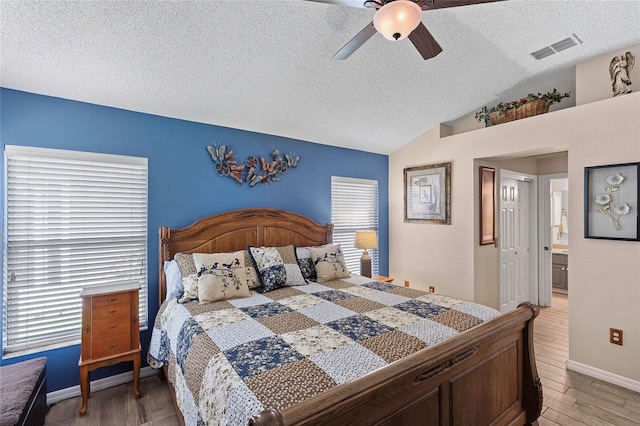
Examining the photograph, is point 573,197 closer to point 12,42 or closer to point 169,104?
point 169,104

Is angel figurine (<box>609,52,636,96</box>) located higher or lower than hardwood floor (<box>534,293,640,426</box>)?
higher

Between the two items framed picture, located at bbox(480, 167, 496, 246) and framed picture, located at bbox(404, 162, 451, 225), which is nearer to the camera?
framed picture, located at bbox(480, 167, 496, 246)

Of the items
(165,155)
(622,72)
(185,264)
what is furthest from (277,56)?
(622,72)

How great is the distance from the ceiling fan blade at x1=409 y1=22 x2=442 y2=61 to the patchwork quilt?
1.72 metres

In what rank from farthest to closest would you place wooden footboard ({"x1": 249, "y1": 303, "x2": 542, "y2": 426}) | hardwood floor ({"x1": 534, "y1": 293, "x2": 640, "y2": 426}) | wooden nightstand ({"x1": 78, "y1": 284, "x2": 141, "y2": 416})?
1. wooden nightstand ({"x1": 78, "y1": 284, "x2": 141, "y2": 416})
2. hardwood floor ({"x1": 534, "y1": 293, "x2": 640, "y2": 426})
3. wooden footboard ({"x1": 249, "y1": 303, "x2": 542, "y2": 426})

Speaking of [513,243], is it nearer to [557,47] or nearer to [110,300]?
[557,47]

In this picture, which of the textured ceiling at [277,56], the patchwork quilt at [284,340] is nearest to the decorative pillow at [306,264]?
the patchwork quilt at [284,340]

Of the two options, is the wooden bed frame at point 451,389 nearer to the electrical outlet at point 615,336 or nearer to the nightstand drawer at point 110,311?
the electrical outlet at point 615,336

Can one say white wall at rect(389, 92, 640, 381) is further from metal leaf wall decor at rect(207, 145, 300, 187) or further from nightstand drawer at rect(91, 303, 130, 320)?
nightstand drawer at rect(91, 303, 130, 320)

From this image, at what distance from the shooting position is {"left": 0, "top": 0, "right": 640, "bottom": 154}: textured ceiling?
1928 mm

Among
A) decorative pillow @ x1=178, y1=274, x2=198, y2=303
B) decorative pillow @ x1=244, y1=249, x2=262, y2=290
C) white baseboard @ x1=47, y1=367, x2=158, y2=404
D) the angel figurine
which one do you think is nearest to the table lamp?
decorative pillow @ x1=244, y1=249, x2=262, y2=290

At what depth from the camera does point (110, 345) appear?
2.40 m

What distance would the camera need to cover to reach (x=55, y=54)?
6.81ft

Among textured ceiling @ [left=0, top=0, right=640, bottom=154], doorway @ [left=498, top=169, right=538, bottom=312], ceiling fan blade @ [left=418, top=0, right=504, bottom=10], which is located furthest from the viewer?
doorway @ [left=498, top=169, right=538, bottom=312]
